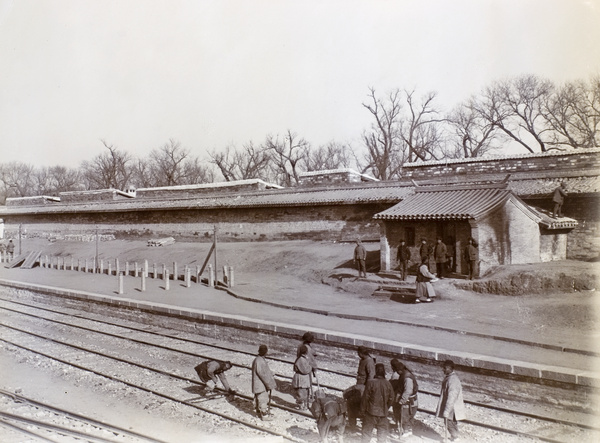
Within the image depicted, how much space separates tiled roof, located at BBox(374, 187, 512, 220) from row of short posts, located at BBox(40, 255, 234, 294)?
570cm

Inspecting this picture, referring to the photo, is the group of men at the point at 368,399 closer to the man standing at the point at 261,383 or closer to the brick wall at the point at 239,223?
the man standing at the point at 261,383

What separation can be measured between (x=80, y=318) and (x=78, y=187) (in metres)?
37.5

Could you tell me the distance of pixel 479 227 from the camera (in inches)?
421

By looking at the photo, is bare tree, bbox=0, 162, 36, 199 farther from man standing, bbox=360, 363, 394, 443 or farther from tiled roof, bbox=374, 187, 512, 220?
man standing, bbox=360, 363, 394, 443

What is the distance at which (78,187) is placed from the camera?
46094 millimetres

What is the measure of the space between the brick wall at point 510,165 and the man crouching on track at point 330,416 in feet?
27.7

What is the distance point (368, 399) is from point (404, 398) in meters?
0.59

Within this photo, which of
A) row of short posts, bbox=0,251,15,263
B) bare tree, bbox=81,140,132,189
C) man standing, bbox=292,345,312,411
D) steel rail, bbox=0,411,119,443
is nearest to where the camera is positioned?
steel rail, bbox=0,411,119,443

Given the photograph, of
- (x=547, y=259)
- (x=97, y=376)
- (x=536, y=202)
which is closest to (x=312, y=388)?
(x=97, y=376)

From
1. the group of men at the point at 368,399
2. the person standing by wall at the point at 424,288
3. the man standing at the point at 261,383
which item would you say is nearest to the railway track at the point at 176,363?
the man standing at the point at 261,383

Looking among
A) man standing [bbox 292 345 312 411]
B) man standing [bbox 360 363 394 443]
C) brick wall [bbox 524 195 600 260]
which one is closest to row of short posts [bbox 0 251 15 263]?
man standing [bbox 292 345 312 411]

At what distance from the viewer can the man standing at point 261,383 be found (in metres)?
6.58

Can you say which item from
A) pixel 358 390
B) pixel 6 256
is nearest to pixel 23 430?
pixel 358 390

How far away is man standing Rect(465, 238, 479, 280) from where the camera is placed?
10630mm
